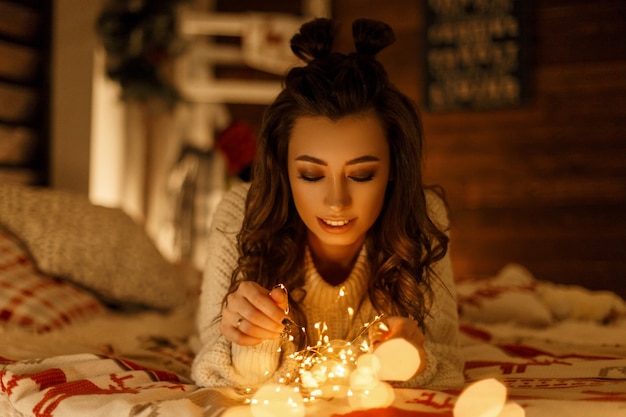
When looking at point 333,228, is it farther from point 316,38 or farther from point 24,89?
point 24,89

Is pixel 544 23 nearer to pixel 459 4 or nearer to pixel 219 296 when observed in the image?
pixel 459 4

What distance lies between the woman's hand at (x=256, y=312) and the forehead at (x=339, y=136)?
252mm

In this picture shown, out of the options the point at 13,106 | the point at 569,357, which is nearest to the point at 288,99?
the point at 569,357

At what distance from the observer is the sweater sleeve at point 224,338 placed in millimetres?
1161

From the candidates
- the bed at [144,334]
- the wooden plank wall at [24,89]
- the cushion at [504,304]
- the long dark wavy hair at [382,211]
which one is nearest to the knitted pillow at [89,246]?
the bed at [144,334]

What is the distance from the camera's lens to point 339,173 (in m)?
1.13

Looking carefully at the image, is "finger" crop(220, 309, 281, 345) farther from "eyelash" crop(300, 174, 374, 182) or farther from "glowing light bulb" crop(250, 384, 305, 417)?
"eyelash" crop(300, 174, 374, 182)

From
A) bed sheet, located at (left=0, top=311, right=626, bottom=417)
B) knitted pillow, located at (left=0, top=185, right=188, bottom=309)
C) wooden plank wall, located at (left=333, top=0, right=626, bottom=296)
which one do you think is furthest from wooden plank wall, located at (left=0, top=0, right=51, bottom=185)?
wooden plank wall, located at (left=333, top=0, right=626, bottom=296)

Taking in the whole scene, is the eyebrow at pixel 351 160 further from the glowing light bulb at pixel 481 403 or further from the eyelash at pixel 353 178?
the glowing light bulb at pixel 481 403

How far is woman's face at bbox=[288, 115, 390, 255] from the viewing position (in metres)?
1.13

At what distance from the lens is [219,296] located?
1.28 meters

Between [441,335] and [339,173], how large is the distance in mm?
400

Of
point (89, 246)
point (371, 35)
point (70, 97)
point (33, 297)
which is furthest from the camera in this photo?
point (70, 97)

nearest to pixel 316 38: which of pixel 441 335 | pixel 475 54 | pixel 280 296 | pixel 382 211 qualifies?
pixel 382 211
